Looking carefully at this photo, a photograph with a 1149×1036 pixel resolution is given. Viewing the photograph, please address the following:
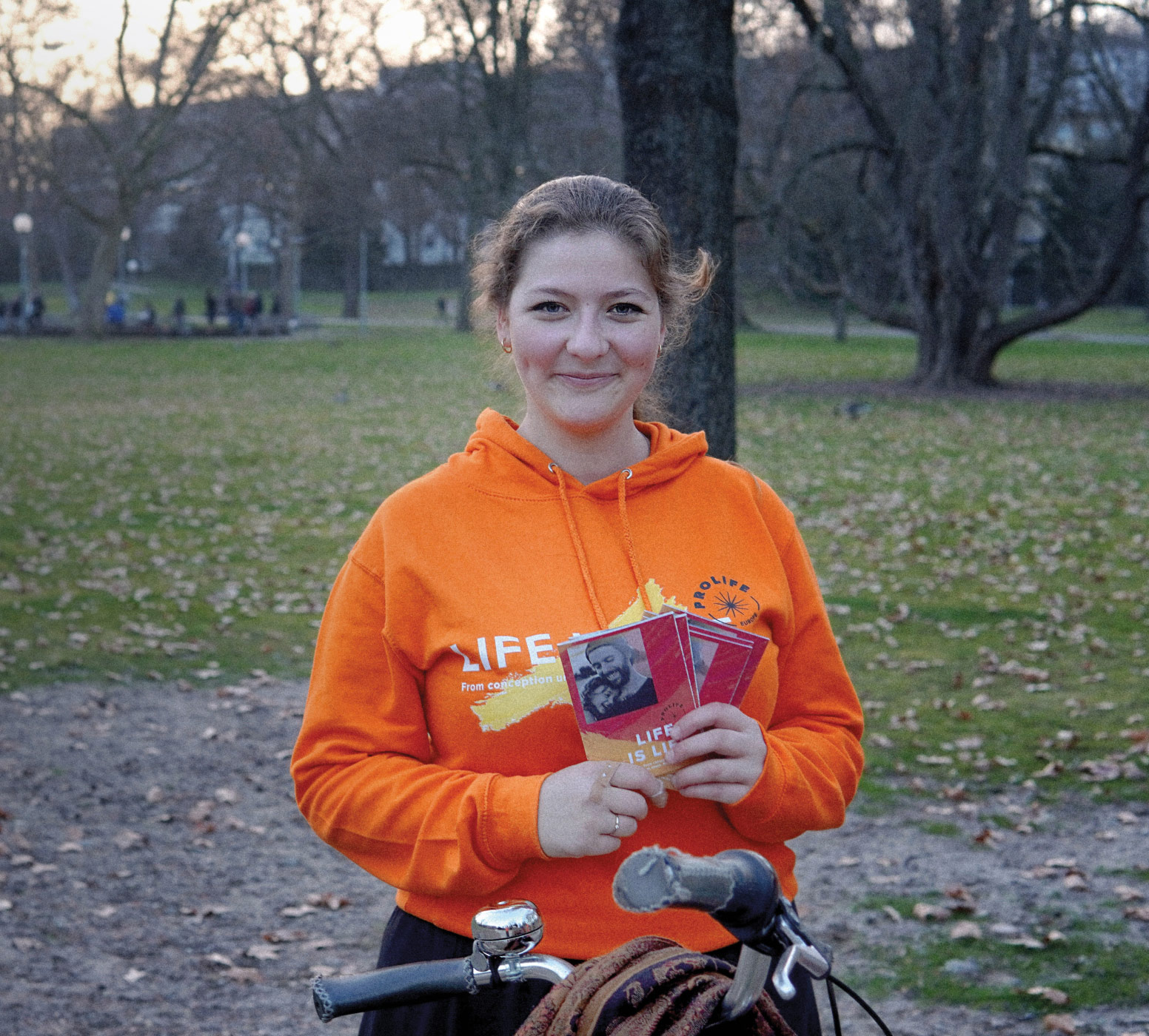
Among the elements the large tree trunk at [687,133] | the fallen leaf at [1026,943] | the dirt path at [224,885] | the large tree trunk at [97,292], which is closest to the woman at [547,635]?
the dirt path at [224,885]

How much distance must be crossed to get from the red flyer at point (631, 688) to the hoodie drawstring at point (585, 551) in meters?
0.28

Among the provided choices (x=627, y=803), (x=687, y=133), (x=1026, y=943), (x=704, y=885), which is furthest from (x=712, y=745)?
(x=687, y=133)

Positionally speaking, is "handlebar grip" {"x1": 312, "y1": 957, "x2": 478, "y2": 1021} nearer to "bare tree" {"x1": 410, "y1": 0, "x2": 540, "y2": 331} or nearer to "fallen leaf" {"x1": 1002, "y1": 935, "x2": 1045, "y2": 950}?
"fallen leaf" {"x1": 1002, "y1": 935, "x2": 1045, "y2": 950}

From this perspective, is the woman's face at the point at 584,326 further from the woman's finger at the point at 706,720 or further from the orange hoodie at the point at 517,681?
the woman's finger at the point at 706,720

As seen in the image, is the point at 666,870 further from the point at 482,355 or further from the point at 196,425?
the point at 196,425

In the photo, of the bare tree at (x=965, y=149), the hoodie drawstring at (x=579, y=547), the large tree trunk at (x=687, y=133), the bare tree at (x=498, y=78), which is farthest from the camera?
the bare tree at (x=498, y=78)

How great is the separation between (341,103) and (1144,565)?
1709 inches

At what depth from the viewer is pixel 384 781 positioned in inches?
84.5

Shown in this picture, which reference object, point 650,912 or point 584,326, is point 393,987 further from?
point 584,326

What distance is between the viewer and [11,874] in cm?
562

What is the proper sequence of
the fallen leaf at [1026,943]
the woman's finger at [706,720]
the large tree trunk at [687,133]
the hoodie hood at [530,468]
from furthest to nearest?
the large tree trunk at [687,133]
the fallen leaf at [1026,943]
the hoodie hood at [530,468]
the woman's finger at [706,720]

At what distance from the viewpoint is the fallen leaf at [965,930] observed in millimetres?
4996

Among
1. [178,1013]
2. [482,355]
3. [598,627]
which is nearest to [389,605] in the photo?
[598,627]

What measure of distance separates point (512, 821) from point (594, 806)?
15cm
